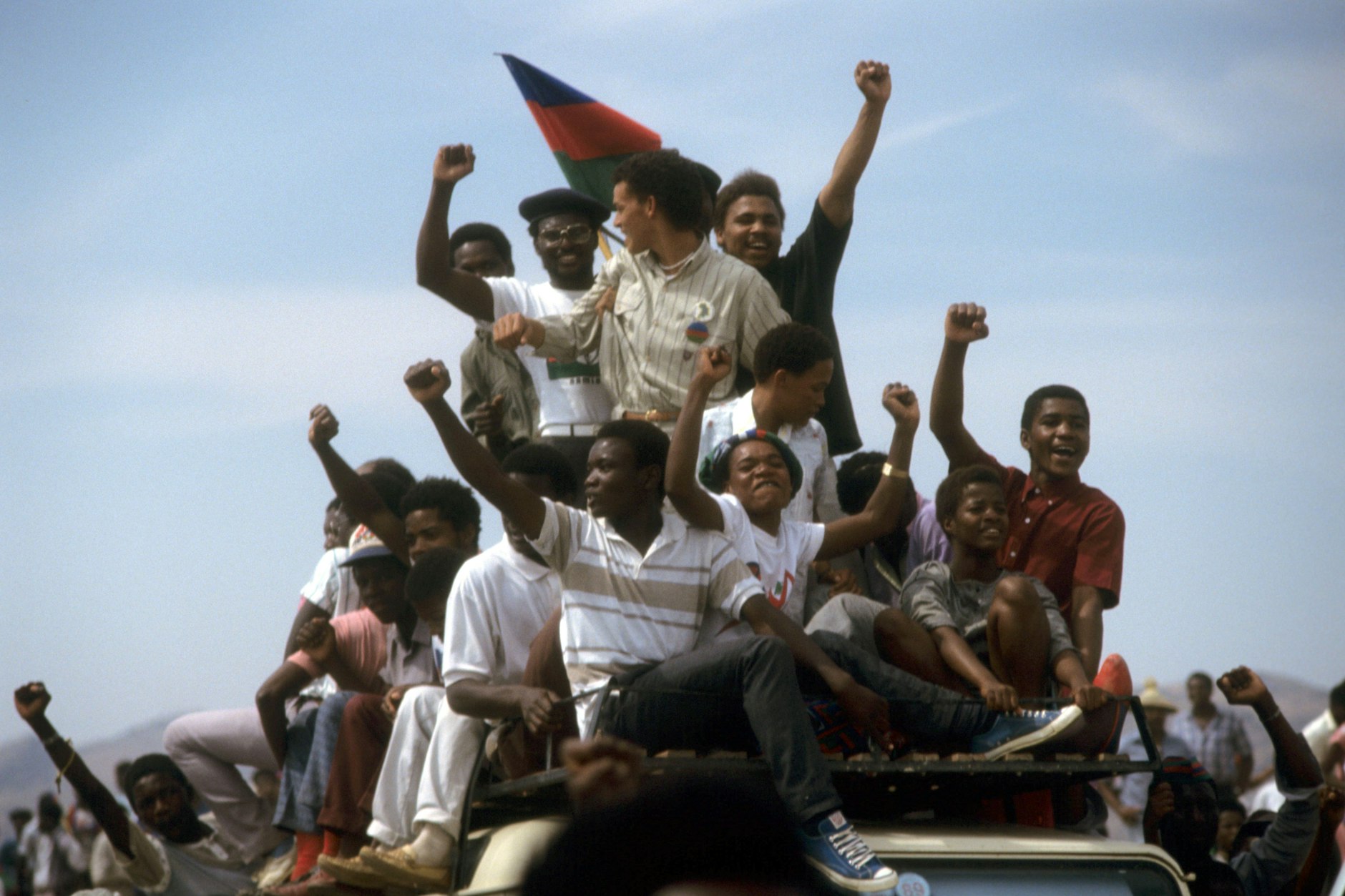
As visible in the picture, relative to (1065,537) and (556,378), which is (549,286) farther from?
(1065,537)

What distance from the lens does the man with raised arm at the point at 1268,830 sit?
5.95m

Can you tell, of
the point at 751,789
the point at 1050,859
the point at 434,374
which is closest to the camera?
the point at 751,789

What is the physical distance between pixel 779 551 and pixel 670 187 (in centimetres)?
157

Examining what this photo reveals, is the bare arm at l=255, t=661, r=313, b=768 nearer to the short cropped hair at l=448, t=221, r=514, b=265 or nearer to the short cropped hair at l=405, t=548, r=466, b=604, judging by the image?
the short cropped hair at l=405, t=548, r=466, b=604

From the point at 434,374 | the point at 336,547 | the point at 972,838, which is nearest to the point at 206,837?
the point at 336,547

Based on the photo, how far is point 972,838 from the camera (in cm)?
462

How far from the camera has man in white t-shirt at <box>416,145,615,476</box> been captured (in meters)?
6.70

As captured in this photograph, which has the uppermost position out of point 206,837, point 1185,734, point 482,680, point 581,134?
point 581,134

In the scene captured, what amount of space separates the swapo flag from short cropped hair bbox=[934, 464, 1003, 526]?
3.02 m

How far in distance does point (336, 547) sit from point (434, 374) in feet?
10.6

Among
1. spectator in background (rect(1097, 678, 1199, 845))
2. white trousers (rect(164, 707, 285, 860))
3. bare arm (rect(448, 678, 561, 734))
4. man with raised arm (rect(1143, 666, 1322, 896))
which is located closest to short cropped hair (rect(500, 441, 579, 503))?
bare arm (rect(448, 678, 561, 734))

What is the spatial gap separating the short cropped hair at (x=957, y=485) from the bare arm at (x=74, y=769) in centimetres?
380

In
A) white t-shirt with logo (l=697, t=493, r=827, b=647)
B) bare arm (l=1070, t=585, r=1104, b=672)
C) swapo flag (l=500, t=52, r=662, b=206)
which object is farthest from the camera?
swapo flag (l=500, t=52, r=662, b=206)

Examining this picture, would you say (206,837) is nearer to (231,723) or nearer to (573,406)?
(231,723)
